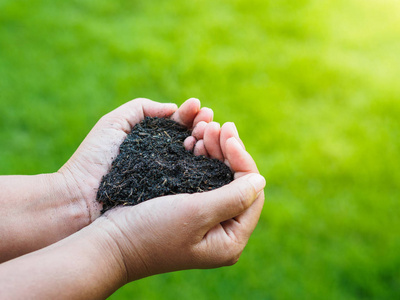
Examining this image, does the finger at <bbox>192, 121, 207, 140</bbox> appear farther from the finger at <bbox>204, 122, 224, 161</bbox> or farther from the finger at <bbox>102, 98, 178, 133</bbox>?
the finger at <bbox>102, 98, 178, 133</bbox>

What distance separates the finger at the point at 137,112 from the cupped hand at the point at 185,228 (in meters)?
0.62

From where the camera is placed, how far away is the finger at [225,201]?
5.35 feet

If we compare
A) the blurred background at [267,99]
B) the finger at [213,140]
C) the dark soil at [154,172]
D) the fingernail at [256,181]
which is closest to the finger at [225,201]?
the fingernail at [256,181]

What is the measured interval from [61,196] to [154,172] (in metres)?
0.53

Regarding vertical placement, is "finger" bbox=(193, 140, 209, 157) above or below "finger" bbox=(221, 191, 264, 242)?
above

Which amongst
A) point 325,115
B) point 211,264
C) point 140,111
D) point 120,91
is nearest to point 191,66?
point 120,91

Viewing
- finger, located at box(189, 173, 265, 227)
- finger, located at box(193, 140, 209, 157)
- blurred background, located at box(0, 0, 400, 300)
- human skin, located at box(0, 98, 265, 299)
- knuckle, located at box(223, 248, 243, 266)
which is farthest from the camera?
blurred background, located at box(0, 0, 400, 300)

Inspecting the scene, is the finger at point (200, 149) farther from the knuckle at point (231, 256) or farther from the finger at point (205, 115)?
the knuckle at point (231, 256)

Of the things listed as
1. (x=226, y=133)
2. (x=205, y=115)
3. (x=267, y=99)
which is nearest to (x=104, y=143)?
(x=205, y=115)

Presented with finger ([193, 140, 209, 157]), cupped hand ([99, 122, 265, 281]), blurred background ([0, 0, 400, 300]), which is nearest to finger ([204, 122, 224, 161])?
finger ([193, 140, 209, 157])

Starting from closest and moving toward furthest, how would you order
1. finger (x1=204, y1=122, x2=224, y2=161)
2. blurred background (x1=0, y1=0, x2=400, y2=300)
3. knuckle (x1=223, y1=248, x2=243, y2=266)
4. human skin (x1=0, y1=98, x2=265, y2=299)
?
human skin (x1=0, y1=98, x2=265, y2=299)
knuckle (x1=223, y1=248, x2=243, y2=266)
finger (x1=204, y1=122, x2=224, y2=161)
blurred background (x1=0, y1=0, x2=400, y2=300)

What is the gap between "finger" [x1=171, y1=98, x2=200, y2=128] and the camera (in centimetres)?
216

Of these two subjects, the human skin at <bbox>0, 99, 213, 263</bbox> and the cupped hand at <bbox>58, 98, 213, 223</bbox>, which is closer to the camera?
the human skin at <bbox>0, 99, 213, 263</bbox>

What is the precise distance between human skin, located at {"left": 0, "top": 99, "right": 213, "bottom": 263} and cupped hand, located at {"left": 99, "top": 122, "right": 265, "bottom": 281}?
248 millimetres
